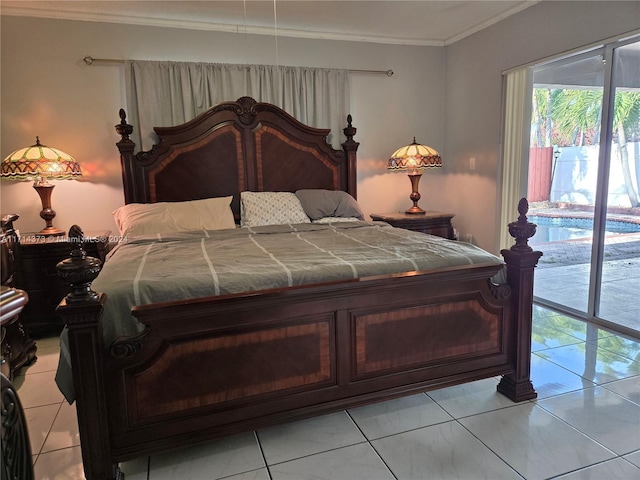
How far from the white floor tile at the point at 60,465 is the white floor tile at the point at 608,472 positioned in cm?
190

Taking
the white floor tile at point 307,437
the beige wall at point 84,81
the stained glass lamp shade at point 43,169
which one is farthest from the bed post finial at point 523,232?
the stained glass lamp shade at point 43,169

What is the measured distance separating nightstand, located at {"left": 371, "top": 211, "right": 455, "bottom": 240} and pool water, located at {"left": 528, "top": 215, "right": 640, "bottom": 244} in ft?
→ 2.43

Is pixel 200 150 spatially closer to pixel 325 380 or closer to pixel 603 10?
pixel 325 380

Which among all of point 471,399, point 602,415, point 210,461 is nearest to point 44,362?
point 210,461

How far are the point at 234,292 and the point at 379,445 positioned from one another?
0.91 meters

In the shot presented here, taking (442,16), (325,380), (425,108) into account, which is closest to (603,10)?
(442,16)

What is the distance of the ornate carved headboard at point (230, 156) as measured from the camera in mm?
3668

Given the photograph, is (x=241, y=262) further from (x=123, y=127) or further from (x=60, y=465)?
(x=123, y=127)

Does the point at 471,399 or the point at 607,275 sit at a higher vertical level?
the point at 607,275

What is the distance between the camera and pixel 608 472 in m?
1.66

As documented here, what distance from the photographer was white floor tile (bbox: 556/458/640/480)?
5.36 feet

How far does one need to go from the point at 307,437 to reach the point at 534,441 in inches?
38.5

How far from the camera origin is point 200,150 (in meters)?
3.75

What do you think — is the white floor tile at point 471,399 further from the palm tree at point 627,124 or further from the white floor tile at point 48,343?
the white floor tile at point 48,343
